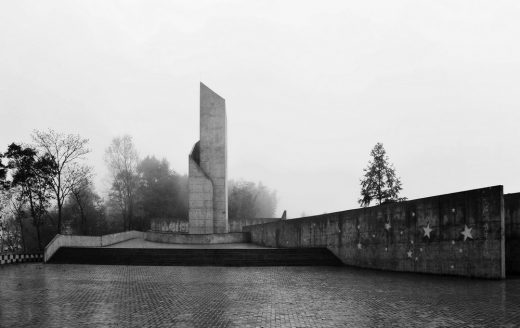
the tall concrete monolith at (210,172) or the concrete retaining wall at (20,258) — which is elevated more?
the tall concrete monolith at (210,172)

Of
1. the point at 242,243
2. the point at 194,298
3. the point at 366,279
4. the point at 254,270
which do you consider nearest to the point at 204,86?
the point at 242,243

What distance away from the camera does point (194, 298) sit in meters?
10.9

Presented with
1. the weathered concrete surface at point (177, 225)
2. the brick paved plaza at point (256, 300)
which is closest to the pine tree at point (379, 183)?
the weathered concrete surface at point (177, 225)

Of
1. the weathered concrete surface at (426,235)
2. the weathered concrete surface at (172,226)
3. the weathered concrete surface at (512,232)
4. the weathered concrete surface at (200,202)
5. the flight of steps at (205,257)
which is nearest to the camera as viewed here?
the weathered concrete surface at (426,235)

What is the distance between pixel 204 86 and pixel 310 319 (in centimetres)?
2943

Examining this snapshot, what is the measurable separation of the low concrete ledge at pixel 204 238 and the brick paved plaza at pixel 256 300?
A: 582 inches

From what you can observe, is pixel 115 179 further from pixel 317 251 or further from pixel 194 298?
pixel 194 298

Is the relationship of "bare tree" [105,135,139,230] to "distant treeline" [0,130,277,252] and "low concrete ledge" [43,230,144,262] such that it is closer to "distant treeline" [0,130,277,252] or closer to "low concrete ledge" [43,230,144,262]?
"distant treeline" [0,130,277,252]

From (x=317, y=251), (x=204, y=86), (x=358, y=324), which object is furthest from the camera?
(x=204, y=86)

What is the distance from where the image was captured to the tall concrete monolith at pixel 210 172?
34656mm

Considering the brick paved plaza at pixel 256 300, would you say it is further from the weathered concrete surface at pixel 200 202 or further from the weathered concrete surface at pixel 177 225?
the weathered concrete surface at pixel 177 225

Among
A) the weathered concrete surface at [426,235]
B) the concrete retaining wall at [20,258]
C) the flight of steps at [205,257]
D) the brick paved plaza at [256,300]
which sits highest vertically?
the weathered concrete surface at [426,235]

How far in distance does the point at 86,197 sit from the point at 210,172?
27423mm

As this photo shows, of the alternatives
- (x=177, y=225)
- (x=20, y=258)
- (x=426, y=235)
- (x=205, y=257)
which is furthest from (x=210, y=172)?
(x=426, y=235)
